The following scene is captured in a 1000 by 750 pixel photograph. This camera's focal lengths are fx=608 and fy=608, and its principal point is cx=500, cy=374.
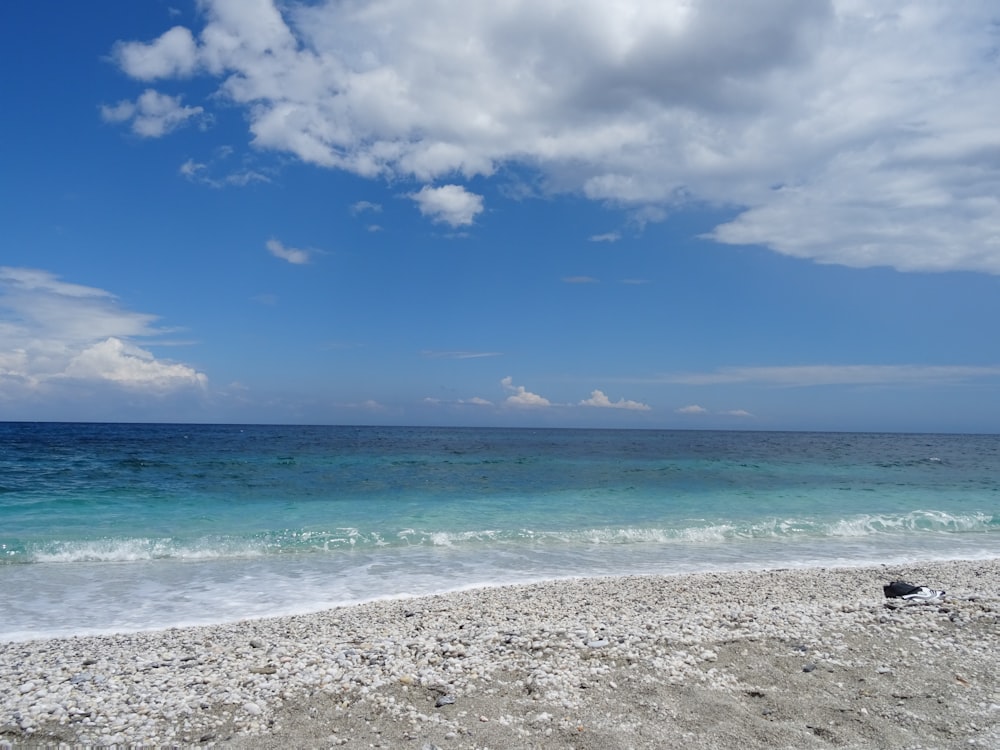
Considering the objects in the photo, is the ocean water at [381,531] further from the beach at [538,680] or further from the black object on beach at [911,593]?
the black object on beach at [911,593]

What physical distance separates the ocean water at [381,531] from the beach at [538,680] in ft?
9.18

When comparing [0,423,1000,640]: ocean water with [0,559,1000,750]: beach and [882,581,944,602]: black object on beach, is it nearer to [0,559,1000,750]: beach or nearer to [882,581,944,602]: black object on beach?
[0,559,1000,750]: beach

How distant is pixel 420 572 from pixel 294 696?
668 centimetres

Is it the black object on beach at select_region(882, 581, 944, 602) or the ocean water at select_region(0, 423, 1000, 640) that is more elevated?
the black object on beach at select_region(882, 581, 944, 602)

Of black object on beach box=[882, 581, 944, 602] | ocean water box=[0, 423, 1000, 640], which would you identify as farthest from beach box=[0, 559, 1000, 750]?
ocean water box=[0, 423, 1000, 640]

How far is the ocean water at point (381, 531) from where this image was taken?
10688 mm

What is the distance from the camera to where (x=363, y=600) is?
10047mm

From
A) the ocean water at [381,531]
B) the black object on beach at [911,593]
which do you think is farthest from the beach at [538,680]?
the ocean water at [381,531]

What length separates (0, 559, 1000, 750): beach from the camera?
193 inches

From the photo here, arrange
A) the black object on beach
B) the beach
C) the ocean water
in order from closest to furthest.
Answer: the beach < the black object on beach < the ocean water

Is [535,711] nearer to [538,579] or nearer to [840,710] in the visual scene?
[840,710]

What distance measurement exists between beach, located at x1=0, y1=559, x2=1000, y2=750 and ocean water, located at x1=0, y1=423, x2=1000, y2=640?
110 inches

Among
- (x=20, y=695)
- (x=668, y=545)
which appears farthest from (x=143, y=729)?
(x=668, y=545)

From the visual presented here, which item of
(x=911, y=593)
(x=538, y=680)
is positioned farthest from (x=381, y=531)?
(x=911, y=593)
